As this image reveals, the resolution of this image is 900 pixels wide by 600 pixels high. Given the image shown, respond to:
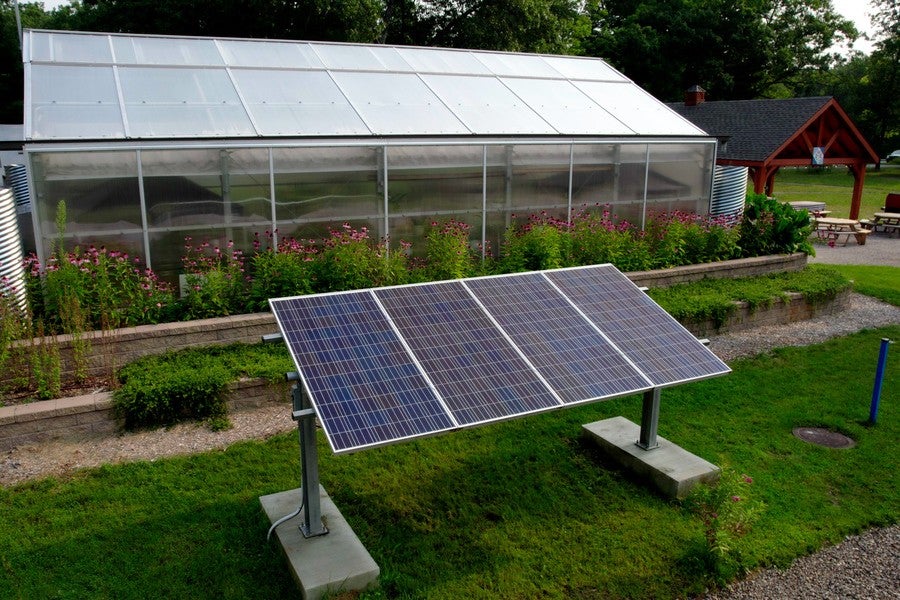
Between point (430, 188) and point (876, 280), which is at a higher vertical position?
point (430, 188)

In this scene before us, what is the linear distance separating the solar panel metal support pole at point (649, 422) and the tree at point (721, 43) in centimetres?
3838

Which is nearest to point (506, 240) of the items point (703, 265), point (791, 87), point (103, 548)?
point (703, 265)

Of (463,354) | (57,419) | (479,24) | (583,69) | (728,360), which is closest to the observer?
(463,354)

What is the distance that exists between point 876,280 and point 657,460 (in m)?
11.2

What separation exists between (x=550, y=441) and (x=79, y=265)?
6.06m

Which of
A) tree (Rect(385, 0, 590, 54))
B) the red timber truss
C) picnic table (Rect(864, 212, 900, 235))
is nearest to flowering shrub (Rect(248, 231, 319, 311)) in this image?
the red timber truss

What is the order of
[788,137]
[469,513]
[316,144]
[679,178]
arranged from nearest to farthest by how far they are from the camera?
1. [469,513]
2. [316,144]
3. [679,178]
4. [788,137]

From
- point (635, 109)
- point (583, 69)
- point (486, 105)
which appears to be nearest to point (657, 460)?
point (486, 105)

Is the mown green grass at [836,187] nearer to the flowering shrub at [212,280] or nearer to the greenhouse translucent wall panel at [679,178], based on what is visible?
the greenhouse translucent wall panel at [679,178]

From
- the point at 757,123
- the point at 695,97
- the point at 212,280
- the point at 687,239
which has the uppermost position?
the point at 695,97

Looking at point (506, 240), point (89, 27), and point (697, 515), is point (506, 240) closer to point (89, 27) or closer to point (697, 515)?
point (697, 515)

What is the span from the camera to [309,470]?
477 cm

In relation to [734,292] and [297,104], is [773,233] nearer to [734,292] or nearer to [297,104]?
[734,292]

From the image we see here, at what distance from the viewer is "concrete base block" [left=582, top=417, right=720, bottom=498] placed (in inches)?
227
